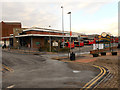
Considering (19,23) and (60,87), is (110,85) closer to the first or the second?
(60,87)

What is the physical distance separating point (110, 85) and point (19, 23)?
82.1 metres

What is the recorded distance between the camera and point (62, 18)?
134 feet

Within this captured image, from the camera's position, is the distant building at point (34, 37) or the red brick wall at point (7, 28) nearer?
the distant building at point (34, 37)

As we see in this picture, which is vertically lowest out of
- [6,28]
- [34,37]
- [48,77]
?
[48,77]

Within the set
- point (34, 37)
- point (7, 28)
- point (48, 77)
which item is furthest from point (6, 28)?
point (48, 77)

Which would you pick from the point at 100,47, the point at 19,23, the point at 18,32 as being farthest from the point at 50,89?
the point at 19,23

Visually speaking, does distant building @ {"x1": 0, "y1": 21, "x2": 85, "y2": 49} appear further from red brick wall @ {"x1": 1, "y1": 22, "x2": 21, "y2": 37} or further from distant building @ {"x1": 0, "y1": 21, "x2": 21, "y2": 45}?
red brick wall @ {"x1": 1, "y1": 22, "x2": 21, "y2": 37}

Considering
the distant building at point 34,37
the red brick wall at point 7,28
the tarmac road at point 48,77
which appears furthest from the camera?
the red brick wall at point 7,28

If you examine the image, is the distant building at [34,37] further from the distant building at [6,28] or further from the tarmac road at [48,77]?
the distant building at [6,28]

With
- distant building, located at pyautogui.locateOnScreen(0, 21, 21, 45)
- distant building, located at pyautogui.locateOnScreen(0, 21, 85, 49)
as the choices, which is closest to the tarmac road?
distant building, located at pyautogui.locateOnScreen(0, 21, 85, 49)

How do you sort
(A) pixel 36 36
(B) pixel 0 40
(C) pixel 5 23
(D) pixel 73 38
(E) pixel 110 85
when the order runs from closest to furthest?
(E) pixel 110 85
(A) pixel 36 36
(D) pixel 73 38
(B) pixel 0 40
(C) pixel 5 23

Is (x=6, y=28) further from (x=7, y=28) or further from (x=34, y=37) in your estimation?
(x=34, y=37)

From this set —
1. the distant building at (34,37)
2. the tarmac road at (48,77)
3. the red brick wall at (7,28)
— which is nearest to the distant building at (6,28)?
the red brick wall at (7,28)

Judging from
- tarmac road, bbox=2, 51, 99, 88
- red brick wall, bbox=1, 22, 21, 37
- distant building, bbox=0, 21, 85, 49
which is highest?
red brick wall, bbox=1, 22, 21, 37
